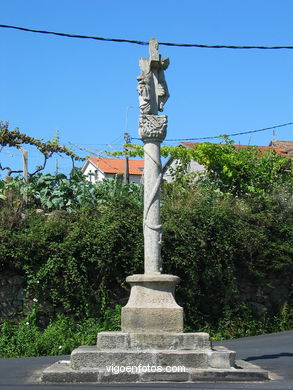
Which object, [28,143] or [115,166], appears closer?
[28,143]

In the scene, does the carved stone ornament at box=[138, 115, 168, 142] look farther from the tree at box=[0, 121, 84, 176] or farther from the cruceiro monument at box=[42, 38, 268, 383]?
the tree at box=[0, 121, 84, 176]

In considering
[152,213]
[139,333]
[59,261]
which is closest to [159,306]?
[139,333]

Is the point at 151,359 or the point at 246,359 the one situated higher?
the point at 151,359

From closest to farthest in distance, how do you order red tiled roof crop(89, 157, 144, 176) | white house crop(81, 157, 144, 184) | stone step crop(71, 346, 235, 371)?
1. stone step crop(71, 346, 235, 371)
2. white house crop(81, 157, 144, 184)
3. red tiled roof crop(89, 157, 144, 176)

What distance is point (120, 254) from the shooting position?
13.6 metres

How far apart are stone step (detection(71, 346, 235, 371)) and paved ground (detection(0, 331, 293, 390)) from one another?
471mm

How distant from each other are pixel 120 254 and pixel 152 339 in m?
5.35

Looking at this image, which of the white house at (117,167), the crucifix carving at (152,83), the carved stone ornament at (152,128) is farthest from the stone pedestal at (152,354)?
the white house at (117,167)

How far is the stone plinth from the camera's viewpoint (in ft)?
27.7

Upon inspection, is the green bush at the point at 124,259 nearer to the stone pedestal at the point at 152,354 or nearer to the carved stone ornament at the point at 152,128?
the stone pedestal at the point at 152,354

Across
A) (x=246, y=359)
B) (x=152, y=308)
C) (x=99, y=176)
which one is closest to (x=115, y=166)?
(x=99, y=176)

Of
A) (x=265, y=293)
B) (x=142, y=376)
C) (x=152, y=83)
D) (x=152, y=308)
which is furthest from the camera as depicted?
(x=265, y=293)

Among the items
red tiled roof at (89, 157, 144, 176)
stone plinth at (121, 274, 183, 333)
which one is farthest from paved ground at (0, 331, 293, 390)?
red tiled roof at (89, 157, 144, 176)

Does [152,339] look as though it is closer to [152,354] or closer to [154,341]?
[154,341]
